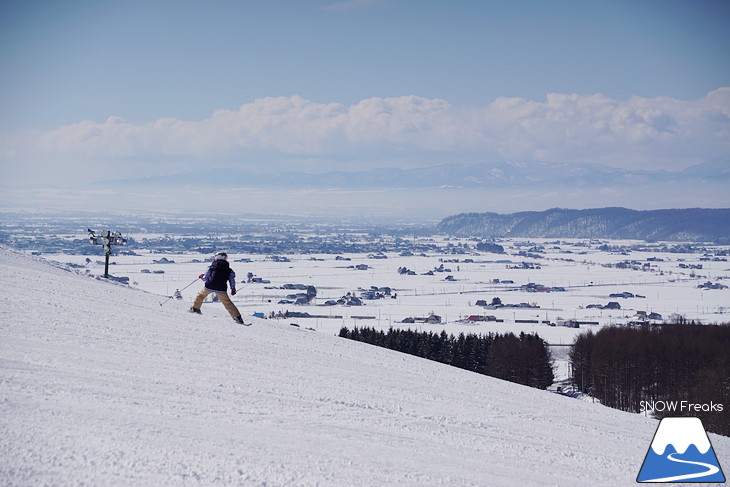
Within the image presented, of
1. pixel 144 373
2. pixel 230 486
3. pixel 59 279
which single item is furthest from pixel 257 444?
pixel 59 279

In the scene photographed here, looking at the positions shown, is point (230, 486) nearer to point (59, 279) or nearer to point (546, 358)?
point (59, 279)

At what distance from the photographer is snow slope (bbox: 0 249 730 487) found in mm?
5832

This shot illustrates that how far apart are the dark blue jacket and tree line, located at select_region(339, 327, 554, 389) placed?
19445mm

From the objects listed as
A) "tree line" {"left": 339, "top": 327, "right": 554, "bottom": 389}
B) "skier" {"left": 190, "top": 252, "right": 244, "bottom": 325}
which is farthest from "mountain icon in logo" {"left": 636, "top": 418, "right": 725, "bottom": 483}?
"tree line" {"left": 339, "top": 327, "right": 554, "bottom": 389}

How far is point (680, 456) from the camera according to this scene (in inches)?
318

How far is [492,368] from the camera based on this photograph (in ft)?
103

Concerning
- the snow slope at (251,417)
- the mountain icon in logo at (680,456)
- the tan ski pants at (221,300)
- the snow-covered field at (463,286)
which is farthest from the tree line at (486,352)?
the mountain icon in logo at (680,456)

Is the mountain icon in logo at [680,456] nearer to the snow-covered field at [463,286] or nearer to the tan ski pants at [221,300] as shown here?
the tan ski pants at [221,300]

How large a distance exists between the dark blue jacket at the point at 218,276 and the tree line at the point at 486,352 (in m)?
19.4

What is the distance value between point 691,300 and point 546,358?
44.7 metres

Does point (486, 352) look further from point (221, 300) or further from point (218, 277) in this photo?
point (218, 277)

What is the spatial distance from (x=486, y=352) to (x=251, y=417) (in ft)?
88.1

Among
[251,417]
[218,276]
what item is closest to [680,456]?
[251,417]

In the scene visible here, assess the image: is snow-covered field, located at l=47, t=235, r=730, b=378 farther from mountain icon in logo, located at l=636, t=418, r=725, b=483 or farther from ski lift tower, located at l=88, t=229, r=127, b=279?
mountain icon in logo, located at l=636, t=418, r=725, b=483
